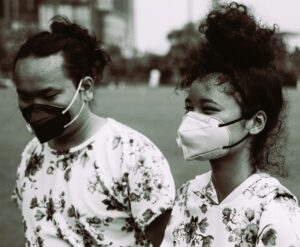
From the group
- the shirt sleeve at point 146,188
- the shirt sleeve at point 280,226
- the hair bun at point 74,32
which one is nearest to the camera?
the shirt sleeve at point 280,226

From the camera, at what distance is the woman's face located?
8.09ft

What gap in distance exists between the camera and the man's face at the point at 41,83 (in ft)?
10.3

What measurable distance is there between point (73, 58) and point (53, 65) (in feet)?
0.50

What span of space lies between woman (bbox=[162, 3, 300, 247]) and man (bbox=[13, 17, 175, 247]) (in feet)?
1.62

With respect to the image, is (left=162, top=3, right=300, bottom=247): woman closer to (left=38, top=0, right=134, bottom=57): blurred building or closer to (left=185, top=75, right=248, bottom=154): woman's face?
(left=185, top=75, right=248, bottom=154): woman's face

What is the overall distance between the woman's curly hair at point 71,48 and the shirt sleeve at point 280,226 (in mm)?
1322

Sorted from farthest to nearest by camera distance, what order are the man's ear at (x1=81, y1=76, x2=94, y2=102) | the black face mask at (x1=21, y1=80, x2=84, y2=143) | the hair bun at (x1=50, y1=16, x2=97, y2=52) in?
the hair bun at (x1=50, y1=16, x2=97, y2=52)
the man's ear at (x1=81, y1=76, x2=94, y2=102)
the black face mask at (x1=21, y1=80, x2=84, y2=143)

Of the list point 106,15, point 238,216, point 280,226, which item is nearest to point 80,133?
point 238,216

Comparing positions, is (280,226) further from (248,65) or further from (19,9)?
(19,9)

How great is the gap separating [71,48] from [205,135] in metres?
→ 1.07

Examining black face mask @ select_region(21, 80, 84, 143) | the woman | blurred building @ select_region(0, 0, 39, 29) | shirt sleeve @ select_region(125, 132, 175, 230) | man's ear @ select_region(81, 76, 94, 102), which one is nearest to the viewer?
the woman

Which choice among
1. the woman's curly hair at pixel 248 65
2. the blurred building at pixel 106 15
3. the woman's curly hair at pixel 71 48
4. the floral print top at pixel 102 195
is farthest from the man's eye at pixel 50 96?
the blurred building at pixel 106 15

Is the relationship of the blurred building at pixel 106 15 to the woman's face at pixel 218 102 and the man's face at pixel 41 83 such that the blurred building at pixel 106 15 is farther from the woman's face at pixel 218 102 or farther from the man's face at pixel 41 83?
the woman's face at pixel 218 102

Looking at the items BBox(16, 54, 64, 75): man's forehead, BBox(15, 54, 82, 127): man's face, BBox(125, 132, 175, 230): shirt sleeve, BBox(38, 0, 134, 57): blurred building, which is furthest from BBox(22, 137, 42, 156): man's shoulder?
BBox(38, 0, 134, 57): blurred building
